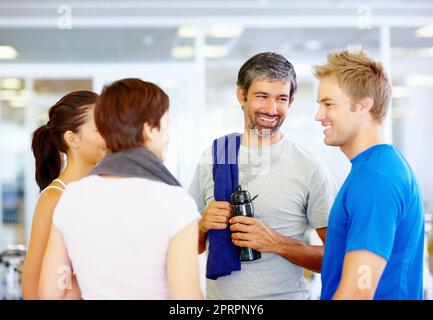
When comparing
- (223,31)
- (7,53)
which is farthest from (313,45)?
(7,53)

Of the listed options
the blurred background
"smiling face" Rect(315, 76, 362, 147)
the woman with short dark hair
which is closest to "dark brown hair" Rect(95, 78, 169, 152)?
the woman with short dark hair

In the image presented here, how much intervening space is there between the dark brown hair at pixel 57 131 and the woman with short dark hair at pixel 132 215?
0.34m

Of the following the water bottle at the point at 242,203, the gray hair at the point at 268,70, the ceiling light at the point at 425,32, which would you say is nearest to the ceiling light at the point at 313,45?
the ceiling light at the point at 425,32

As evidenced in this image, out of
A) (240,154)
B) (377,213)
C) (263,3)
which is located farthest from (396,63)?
(377,213)

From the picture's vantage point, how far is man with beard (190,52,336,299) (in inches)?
54.0

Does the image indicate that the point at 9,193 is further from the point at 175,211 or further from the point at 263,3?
the point at 175,211

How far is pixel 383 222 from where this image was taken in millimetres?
1028

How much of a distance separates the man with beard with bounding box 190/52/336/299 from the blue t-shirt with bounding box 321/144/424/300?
0.78 ft

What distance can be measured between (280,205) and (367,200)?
15.5 inches

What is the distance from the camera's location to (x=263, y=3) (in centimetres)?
354

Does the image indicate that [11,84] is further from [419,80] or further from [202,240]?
[202,240]

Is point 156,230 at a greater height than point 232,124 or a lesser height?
lesser

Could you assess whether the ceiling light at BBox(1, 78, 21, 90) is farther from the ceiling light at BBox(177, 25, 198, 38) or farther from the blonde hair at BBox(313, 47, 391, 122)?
the blonde hair at BBox(313, 47, 391, 122)

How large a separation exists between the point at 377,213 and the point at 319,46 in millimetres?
3049
